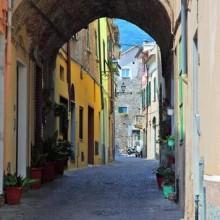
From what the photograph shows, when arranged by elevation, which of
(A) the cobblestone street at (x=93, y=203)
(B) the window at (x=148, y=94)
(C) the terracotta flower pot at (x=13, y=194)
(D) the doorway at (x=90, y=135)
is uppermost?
(B) the window at (x=148, y=94)

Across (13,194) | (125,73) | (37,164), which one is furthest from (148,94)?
(13,194)

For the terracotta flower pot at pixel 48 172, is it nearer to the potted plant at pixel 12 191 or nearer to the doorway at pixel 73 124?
the potted plant at pixel 12 191

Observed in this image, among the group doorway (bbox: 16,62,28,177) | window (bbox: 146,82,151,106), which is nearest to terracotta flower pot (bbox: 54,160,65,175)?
doorway (bbox: 16,62,28,177)

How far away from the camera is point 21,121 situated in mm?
13375

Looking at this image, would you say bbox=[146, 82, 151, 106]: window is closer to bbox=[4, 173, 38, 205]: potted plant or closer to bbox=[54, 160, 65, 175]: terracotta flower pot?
bbox=[54, 160, 65, 175]: terracotta flower pot

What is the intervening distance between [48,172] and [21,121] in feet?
7.18

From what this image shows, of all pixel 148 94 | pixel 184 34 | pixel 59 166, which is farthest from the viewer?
pixel 148 94

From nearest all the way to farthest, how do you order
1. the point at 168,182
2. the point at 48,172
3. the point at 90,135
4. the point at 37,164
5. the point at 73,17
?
the point at 168,182 < the point at 37,164 < the point at 48,172 < the point at 73,17 < the point at 90,135

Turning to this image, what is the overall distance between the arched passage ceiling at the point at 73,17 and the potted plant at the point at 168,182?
2818mm

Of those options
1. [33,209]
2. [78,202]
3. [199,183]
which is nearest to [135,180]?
[78,202]

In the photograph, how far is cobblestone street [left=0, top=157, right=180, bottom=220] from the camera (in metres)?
9.64

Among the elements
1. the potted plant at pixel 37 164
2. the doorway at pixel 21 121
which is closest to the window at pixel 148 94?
the potted plant at pixel 37 164

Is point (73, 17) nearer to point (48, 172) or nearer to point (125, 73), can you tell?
point (48, 172)

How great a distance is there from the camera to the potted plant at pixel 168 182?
39.1 ft
